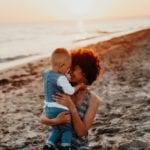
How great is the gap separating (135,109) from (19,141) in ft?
Result: 7.48

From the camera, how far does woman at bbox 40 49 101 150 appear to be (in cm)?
350

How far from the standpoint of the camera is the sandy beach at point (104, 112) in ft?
20.7

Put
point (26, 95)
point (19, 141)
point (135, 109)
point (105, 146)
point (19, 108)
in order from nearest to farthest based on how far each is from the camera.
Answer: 1. point (105, 146)
2. point (19, 141)
3. point (135, 109)
4. point (19, 108)
5. point (26, 95)

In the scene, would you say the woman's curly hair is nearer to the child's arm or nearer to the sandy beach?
the child's arm

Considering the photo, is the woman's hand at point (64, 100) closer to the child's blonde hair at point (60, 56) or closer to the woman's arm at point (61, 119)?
the woman's arm at point (61, 119)

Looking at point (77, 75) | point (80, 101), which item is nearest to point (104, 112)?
point (80, 101)

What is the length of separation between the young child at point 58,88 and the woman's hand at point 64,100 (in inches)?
1.1

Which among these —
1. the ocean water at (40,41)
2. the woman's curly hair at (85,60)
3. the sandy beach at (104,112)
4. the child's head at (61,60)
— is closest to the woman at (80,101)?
the woman's curly hair at (85,60)

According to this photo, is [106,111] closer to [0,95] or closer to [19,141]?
[19,141]

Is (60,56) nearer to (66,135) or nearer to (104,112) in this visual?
(66,135)

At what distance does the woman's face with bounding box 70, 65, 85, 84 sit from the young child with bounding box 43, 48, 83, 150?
0.14 feet

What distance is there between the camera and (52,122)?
349 centimetres

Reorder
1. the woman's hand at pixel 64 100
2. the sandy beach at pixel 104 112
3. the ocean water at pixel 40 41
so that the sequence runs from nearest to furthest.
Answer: the woman's hand at pixel 64 100
the sandy beach at pixel 104 112
the ocean water at pixel 40 41

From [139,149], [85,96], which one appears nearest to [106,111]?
[139,149]
